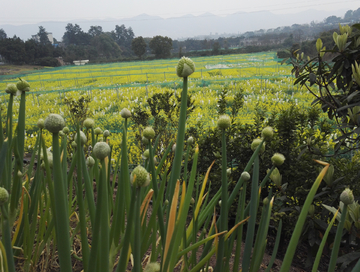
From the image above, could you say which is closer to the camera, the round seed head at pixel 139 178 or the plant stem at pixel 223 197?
the round seed head at pixel 139 178

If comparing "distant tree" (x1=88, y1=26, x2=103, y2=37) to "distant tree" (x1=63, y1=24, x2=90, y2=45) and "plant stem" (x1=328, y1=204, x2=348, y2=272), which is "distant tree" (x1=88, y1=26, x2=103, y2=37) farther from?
"plant stem" (x1=328, y1=204, x2=348, y2=272)

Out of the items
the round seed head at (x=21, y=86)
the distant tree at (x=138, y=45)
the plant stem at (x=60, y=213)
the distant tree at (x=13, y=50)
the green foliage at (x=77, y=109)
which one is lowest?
the green foliage at (x=77, y=109)

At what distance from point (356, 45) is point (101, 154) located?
1.65m

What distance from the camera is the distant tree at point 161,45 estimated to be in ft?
126

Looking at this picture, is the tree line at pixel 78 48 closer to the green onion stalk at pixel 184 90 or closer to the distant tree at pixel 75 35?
the distant tree at pixel 75 35

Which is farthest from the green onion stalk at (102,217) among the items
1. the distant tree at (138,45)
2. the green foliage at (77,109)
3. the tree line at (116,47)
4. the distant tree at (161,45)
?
the distant tree at (138,45)

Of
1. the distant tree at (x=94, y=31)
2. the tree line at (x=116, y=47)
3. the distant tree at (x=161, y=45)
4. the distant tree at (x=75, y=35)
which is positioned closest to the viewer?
the tree line at (x=116, y=47)

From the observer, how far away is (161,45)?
38750 millimetres

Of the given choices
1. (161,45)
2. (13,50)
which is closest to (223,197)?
(13,50)

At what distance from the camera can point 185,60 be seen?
0.54 meters

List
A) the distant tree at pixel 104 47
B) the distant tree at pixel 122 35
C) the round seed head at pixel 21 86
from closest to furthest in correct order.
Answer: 1. the round seed head at pixel 21 86
2. the distant tree at pixel 104 47
3. the distant tree at pixel 122 35

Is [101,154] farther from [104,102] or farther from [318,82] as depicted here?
[104,102]

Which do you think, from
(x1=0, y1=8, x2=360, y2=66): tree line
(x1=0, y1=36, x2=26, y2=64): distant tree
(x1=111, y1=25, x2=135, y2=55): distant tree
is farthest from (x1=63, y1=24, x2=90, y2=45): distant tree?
(x1=0, y1=36, x2=26, y2=64): distant tree

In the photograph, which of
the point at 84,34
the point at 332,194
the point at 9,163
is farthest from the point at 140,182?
the point at 84,34
